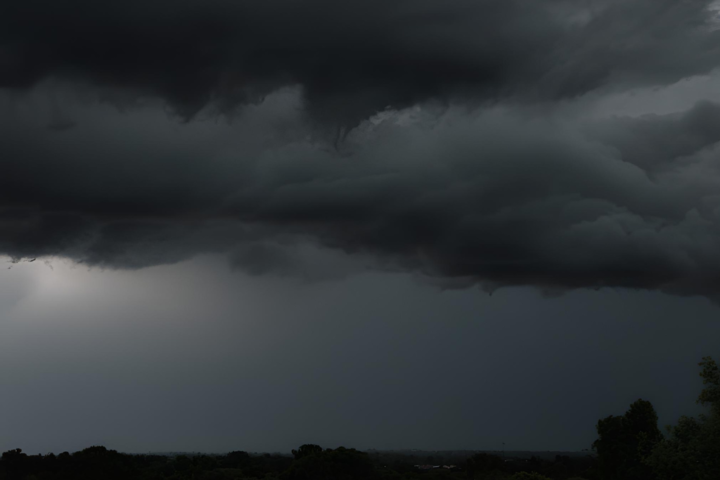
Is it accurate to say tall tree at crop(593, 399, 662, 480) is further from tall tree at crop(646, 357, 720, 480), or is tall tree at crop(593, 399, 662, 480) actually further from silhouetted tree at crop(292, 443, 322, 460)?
silhouetted tree at crop(292, 443, 322, 460)

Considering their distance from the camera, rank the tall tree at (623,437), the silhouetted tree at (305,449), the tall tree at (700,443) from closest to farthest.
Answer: the tall tree at (700,443)
the tall tree at (623,437)
the silhouetted tree at (305,449)

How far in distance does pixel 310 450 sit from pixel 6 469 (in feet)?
254

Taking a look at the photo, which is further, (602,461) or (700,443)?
(602,461)

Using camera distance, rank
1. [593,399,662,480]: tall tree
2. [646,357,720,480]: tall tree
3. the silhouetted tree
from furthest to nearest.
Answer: the silhouetted tree, [593,399,662,480]: tall tree, [646,357,720,480]: tall tree

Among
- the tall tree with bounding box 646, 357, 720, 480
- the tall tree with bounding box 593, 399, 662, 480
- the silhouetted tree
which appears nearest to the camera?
A: the tall tree with bounding box 646, 357, 720, 480

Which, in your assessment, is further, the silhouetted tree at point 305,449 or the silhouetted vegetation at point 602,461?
the silhouetted tree at point 305,449

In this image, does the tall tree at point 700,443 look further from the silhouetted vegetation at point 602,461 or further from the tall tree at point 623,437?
the tall tree at point 623,437

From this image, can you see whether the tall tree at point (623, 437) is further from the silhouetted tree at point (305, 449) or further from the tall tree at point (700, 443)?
the silhouetted tree at point (305, 449)

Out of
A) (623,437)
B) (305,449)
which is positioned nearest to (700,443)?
(623,437)

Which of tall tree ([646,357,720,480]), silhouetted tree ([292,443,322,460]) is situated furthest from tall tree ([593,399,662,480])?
silhouetted tree ([292,443,322,460])

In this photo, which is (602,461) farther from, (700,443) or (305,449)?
(305,449)

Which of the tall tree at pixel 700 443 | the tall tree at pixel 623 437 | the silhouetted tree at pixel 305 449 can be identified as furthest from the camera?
the silhouetted tree at pixel 305 449

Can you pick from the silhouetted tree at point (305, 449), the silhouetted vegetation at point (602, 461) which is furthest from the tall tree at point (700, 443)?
the silhouetted tree at point (305, 449)

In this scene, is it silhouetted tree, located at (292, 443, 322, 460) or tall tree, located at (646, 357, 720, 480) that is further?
silhouetted tree, located at (292, 443, 322, 460)
